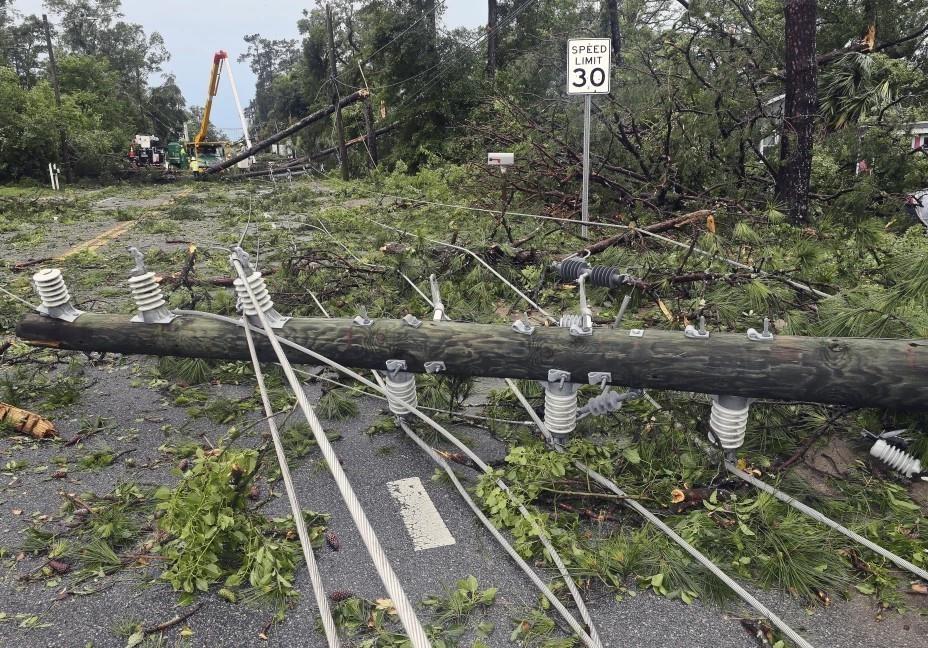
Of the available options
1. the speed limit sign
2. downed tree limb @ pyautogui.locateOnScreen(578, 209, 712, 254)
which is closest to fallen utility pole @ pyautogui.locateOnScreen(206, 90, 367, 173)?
the speed limit sign

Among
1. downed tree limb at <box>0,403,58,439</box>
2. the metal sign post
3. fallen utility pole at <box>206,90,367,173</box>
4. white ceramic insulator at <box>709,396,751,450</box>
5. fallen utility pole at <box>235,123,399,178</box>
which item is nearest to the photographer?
white ceramic insulator at <box>709,396,751,450</box>

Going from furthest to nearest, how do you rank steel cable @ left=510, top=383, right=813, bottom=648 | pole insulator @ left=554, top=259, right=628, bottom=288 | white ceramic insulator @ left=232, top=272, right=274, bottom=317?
pole insulator @ left=554, top=259, right=628, bottom=288, white ceramic insulator @ left=232, top=272, right=274, bottom=317, steel cable @ left=510, top=383, right=813, bottom=648

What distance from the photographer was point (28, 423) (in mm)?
3561

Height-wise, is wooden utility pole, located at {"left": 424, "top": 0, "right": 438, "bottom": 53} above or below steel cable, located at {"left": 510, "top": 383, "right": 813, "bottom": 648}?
above

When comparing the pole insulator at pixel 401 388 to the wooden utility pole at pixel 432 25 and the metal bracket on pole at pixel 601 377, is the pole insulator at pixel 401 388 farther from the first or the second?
the wooden utility pole at pixel 432 25

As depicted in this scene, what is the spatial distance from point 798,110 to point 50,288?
7761 millimetres

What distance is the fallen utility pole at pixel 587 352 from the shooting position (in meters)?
2.58

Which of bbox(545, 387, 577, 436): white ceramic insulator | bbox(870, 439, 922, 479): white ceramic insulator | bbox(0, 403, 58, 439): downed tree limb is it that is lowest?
bbox(870, 439, 922, 479): white ceramic insulator

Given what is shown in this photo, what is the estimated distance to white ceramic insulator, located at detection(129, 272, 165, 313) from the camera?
3201 millimetres

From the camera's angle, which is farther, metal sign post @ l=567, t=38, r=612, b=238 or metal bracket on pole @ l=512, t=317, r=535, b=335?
metal sign post @ l=567, t=38, r=612, b=238

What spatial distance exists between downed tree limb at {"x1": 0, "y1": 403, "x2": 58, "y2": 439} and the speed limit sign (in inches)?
220

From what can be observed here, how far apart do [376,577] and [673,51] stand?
9.20 m

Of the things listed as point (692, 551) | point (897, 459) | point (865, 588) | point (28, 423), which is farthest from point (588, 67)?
point (28, 423)

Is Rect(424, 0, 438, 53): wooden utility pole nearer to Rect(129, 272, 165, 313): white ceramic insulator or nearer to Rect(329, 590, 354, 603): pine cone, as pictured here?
Rect(129, 272, 165, 313): white ceramic insulator
